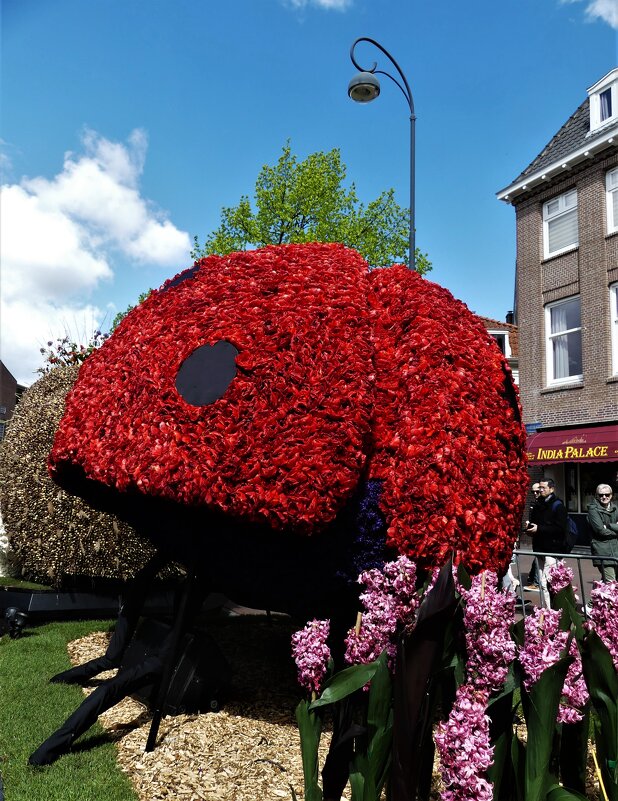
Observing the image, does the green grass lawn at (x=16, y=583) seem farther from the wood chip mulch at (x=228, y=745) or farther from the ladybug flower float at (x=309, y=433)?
the ladybug flower float at (x=309, y=433)

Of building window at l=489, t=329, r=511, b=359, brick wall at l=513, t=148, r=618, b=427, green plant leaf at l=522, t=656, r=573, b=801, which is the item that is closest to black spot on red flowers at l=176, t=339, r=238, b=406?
green plant leaf at l=522, t=656, r=573, b=801

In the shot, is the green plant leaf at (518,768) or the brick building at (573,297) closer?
the green plant leaf at (518,768)

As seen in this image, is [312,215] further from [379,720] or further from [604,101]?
[379,720]

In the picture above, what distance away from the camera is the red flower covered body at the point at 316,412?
3.25 m

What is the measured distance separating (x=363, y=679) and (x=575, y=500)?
16825 mm

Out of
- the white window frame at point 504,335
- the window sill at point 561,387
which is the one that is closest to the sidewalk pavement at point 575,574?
the window sill at point 561,387

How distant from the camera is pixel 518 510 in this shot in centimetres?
370

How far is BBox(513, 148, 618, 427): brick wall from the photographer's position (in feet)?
54.4

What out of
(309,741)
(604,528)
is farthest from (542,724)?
(604,528)

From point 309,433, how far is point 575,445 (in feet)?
48.8

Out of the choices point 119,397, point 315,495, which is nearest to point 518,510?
point 315,495

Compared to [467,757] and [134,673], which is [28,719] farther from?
[467,757]

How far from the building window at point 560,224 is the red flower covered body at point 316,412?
1576 centimetres

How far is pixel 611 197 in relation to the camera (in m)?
16.7
